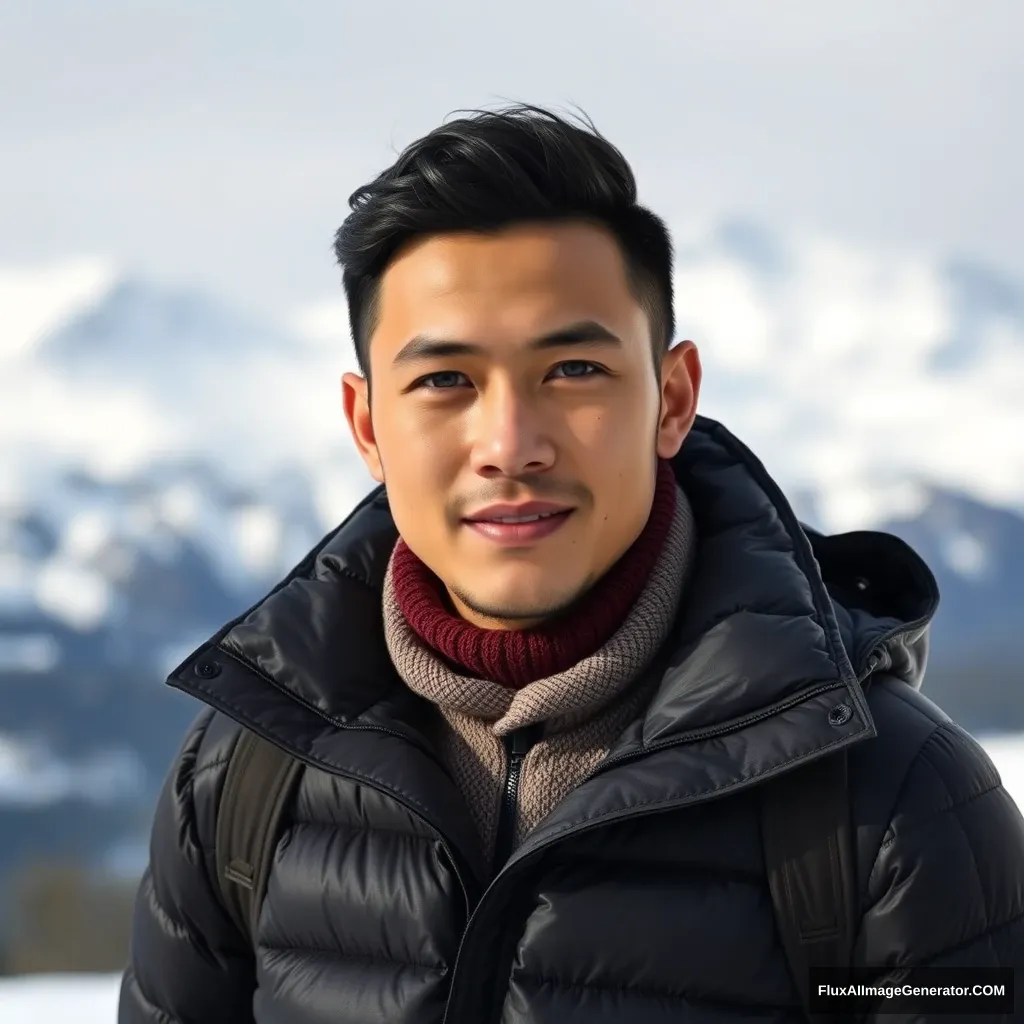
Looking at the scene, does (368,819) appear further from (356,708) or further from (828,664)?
(828,664)

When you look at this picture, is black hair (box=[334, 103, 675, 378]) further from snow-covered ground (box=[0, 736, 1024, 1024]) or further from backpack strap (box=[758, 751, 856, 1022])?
snow-covered ground (box=[0, 736, 1024, 1024])

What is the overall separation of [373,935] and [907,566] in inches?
29.7

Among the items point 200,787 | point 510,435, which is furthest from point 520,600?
point 200,787

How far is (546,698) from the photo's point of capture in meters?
1.42

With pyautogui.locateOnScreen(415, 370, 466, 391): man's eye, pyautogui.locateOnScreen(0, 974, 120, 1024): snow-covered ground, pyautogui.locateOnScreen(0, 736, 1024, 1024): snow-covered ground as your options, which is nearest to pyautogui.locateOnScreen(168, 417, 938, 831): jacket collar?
pyautogui.locateOnScreen(415, 370, 466, 391): man's eye

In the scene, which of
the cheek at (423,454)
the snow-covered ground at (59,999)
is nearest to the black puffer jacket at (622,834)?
the cheek at (423,454)

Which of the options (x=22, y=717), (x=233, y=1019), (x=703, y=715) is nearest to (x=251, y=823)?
(x=233, y=1019)

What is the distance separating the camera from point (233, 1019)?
1.58 m

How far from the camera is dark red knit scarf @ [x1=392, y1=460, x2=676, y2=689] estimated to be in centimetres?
146

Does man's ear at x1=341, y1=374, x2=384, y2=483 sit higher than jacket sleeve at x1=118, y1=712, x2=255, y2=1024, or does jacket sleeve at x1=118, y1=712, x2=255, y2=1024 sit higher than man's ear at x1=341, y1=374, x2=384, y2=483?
man's ear at x1=341, y1=374, x2=384, y2=483

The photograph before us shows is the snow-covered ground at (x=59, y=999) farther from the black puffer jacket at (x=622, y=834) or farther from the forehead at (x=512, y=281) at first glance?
the forehead at (x=512, y=281)

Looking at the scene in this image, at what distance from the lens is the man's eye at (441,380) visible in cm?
144

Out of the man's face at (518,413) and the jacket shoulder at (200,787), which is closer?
the man's face at (518,413)

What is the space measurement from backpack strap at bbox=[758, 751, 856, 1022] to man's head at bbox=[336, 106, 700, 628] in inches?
13.0
